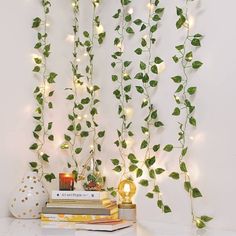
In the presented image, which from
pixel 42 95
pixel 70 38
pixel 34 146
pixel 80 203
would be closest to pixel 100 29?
pixel 70 38

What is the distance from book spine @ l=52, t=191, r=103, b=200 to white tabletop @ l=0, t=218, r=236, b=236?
5.2 inches

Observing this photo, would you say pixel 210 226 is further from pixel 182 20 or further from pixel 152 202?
pixel 182 20

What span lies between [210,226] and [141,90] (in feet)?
2.15

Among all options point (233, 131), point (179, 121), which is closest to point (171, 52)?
point (179, 121)

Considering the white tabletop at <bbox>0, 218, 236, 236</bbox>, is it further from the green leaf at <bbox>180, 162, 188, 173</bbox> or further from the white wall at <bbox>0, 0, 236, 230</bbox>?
the green leaf at <bbox>180, 162, 188, 173</bbox>

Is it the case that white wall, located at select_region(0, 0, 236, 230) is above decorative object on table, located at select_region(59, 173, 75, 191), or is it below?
above

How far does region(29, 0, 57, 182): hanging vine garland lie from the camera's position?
6.56 ft

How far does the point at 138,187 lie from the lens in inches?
73.1

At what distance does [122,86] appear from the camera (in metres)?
1.99

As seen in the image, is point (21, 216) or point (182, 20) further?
point (21, 216)

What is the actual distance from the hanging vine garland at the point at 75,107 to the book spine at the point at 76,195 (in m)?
0.30

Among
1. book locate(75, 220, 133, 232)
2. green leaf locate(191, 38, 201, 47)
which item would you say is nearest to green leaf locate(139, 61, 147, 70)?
green leaf locate(191, 38, 201, 47)

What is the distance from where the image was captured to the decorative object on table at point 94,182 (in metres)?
1.82

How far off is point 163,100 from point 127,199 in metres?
0.47
